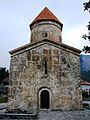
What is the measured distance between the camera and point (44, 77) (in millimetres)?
13758

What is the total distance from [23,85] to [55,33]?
6.09 meters

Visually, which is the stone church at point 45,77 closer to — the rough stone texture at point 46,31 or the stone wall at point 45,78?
the stone wall at point 45,78

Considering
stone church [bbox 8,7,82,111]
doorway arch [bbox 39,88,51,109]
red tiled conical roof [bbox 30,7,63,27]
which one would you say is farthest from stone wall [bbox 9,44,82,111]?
red tiled conical roof [bbox 30,7,63,27]

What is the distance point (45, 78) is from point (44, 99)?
1679 mm

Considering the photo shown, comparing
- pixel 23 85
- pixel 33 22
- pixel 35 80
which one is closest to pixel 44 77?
pixel 35 80

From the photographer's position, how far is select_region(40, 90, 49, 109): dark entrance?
13797mm

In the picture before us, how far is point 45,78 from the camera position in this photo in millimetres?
13734

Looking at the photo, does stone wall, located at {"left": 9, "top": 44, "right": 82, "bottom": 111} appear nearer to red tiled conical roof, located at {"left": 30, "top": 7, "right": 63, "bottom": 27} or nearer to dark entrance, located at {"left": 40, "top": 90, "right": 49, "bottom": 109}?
dark entrance, located at {"left": 40, "top": 90, "right": 49, "bottom": 109}

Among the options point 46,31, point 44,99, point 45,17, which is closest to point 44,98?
point 44,99

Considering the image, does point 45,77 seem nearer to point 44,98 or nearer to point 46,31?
point 44,98

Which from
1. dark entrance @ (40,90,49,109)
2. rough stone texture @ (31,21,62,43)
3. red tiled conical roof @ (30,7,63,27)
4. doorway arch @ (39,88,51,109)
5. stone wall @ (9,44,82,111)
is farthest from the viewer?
red tiled conical roof @ (30,7,63,27)

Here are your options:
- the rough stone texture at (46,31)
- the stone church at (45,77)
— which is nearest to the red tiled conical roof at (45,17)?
the rough stone texture at (46,31)

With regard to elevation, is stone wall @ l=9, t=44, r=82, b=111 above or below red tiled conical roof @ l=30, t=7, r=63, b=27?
below

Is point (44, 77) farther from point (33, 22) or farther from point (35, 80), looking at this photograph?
point (33, 22)
